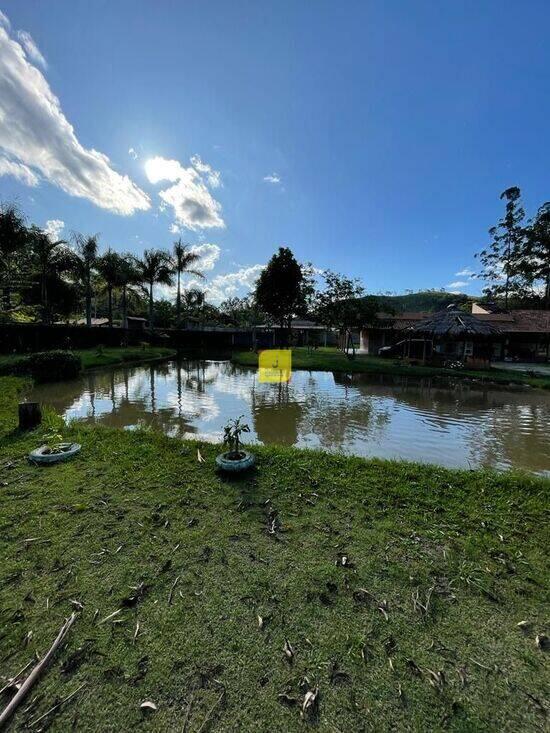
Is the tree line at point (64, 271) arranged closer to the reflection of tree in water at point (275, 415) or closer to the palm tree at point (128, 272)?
the palm tree at point (128, 272)

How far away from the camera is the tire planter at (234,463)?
429 cm

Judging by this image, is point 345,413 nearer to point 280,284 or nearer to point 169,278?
point 280,284

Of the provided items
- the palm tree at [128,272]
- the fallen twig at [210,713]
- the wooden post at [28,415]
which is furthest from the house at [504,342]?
the palm tree at [128,272]

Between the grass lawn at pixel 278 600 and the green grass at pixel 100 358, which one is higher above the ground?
the green grass at pixel 100 358

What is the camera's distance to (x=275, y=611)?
2285mm

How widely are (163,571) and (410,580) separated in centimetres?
194

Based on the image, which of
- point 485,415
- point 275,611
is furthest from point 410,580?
point 485,415

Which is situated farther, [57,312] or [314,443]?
[57,312]

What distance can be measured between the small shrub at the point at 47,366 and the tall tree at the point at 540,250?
134 ft

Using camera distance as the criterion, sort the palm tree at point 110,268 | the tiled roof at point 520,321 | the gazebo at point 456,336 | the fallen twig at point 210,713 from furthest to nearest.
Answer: the palm tree at point 110,268 → the tiled roof at point 520,321 → the gazebo at point 456,336 → the fallen twig at point 210,713

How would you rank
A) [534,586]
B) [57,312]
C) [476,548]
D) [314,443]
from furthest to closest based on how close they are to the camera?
[57,312]
[314,443]
[476,548]
[534,586]

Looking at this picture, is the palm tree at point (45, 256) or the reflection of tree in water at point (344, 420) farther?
the palm tree at point (45, 256)

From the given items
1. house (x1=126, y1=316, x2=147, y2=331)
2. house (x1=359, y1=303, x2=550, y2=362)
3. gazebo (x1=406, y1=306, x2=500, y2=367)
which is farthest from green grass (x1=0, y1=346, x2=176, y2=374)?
house (x1=126, y1=316, x2=147, y2=331)

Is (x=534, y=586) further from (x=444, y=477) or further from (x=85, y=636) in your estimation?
(x=85, y=636)
